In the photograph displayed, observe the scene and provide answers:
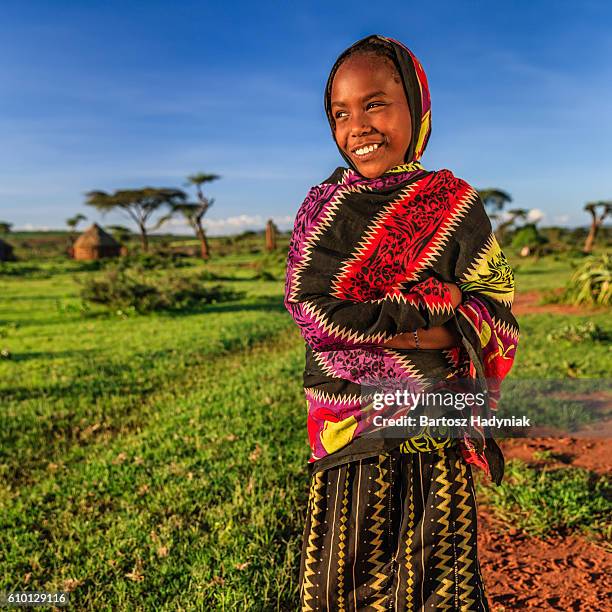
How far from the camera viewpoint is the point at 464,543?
4.51ft

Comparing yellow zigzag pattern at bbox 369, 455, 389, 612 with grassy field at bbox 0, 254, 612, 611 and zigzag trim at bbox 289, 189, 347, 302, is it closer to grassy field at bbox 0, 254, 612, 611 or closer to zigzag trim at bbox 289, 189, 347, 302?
zigzag trim at bbox 289, 189, 347, 302

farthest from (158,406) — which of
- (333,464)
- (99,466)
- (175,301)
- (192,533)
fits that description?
(175,301)

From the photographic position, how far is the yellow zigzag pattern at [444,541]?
134 centimetres

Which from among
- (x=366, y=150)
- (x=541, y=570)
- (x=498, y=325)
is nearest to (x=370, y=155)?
(x=366, y=150)

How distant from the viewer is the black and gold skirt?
1.34 metres

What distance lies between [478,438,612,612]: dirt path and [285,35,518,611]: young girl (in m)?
0.93

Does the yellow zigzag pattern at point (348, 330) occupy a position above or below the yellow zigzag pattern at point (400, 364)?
above

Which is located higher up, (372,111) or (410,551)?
(372,111)

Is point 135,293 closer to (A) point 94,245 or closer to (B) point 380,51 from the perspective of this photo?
(B) point 380,51

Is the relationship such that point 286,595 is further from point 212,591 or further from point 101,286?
point 101,286

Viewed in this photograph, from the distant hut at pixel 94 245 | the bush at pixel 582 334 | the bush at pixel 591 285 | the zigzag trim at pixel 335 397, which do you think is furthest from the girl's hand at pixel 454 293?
the distant hut at pixel 94 245

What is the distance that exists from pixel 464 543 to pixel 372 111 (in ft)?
3.68

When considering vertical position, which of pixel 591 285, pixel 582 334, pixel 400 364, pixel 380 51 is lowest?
pixel 582 334

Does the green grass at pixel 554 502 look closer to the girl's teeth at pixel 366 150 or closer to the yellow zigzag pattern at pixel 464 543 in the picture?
the yellow zigzag pattern at pixel 464 543
